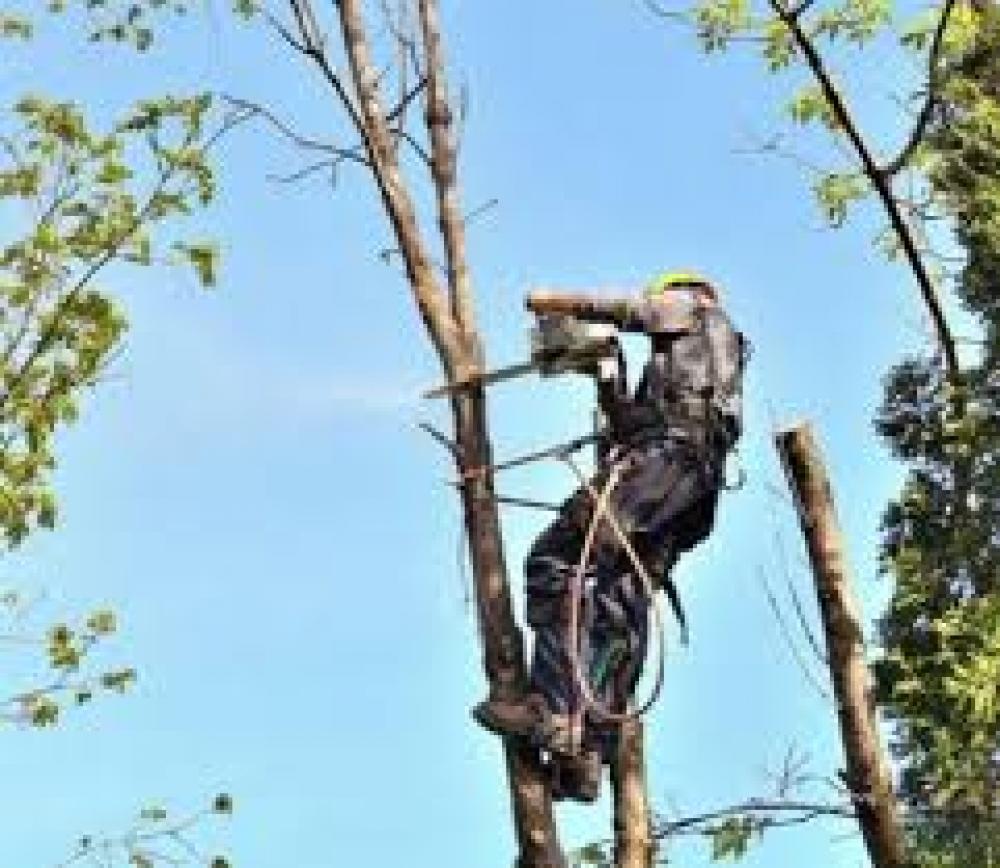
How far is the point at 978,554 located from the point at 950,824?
3615 millimetres

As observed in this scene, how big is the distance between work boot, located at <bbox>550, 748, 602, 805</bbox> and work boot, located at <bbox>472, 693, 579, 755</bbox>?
0.28 feet

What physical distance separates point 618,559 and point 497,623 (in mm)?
502

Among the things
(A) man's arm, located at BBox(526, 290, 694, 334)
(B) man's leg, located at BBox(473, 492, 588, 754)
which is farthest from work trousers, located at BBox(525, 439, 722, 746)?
(A) man's arm, located at BBox(526, 290, 694, 334)

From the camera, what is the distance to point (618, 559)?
7.04 meters

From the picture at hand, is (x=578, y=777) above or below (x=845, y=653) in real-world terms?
below

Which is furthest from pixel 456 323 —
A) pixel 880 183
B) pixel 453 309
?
pixel 880 183

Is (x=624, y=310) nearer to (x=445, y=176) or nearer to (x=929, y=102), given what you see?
(x=445, y=176)

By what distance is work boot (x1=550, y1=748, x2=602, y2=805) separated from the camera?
673cm

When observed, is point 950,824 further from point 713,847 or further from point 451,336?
point 451,336

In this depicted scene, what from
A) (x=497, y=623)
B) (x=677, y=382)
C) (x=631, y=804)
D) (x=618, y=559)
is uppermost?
(x=677, y=382)

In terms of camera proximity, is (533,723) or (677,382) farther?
(677,382)

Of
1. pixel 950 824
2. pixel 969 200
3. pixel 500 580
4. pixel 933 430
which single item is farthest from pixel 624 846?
pixel 969 200

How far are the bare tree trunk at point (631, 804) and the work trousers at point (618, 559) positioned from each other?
170mm

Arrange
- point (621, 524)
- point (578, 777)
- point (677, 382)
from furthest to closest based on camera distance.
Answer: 1. point (677, 382)
2. point (621, 524)
3. point (578, 777)
